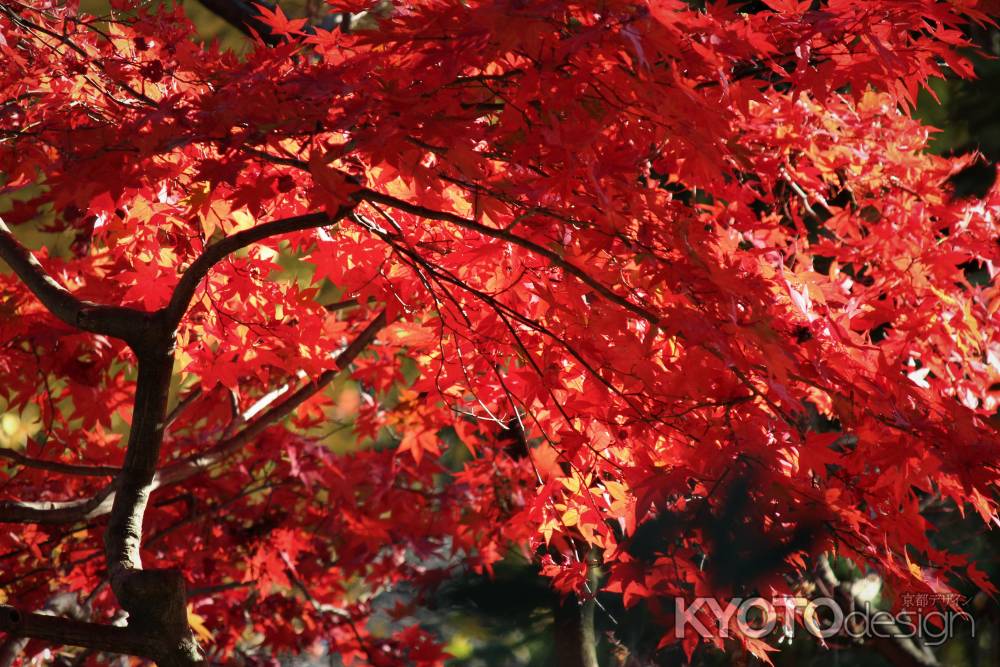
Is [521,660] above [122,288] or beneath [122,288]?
beneath

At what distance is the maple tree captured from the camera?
5.52 feet

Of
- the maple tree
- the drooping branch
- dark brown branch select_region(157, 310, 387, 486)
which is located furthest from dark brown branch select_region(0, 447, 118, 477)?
the drooping branch

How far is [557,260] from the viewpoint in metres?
1.77

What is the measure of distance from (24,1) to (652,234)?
81.0 inches

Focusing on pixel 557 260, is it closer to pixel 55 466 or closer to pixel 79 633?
pixel 79 633

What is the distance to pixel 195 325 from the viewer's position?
2584mm

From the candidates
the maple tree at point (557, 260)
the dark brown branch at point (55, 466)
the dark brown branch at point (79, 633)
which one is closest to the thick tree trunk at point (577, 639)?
the maple tree at point (557, 260)

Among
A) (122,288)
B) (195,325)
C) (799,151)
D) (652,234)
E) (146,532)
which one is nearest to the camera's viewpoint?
(652,234)

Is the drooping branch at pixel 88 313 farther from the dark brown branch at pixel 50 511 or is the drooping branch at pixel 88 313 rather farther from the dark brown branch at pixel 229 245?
the dark brown branch at pixel 50 511

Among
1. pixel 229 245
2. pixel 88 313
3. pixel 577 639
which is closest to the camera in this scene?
pixel 229 245

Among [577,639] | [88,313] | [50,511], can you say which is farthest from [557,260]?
[577,639]

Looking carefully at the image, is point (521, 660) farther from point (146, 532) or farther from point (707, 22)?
point (707, 22)

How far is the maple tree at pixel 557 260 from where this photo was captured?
5.52 ft

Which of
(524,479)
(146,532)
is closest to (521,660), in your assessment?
(524,479)
